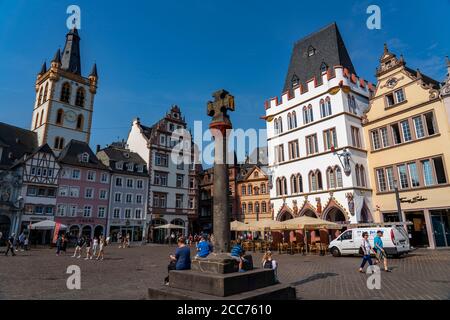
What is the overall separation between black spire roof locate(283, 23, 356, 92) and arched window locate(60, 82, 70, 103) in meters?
45.0

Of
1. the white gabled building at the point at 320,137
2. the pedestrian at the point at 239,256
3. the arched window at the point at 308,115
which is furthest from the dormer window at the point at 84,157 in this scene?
the pedestrian at the point at 239,256

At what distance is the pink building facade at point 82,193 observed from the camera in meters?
42.5

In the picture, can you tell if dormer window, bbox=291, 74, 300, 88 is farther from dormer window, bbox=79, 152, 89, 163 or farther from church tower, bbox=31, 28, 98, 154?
church tower, bbox=31, 28, 98, 154

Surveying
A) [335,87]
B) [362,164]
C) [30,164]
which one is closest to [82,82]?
[30,164]

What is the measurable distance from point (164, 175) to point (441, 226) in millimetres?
41230

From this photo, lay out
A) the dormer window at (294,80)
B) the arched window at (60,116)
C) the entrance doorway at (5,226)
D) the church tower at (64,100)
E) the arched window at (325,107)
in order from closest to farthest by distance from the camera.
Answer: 1. the arched window at (325,107)
2. the dormer window at (294,80)
3. the entrance doorway at (5,226)
4. the church tower at (64,100)
5. the arched window at (60,116)

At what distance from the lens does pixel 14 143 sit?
4609 centimetres

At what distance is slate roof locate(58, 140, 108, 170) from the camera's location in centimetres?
4448

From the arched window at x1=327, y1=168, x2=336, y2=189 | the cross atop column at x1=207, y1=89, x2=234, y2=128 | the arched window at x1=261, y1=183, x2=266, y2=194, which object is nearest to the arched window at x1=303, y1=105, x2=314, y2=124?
the arched window at x1=327, y1=168, x2=336, y2=189

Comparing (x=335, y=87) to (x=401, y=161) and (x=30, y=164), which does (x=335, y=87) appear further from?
(x=30, y=164)

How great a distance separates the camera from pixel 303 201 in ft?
102

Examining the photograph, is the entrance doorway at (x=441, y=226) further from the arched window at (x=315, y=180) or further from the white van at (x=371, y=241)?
the arched window at (x=315, y=180)
